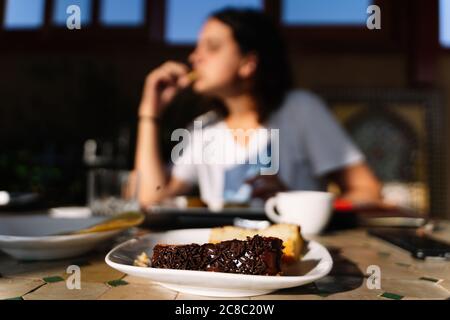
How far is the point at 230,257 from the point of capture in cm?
36

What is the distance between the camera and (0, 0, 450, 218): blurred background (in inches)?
81.2

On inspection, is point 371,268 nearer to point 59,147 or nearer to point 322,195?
point 322,195

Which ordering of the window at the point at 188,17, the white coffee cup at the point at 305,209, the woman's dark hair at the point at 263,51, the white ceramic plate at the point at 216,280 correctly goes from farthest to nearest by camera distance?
the window at the point at 188,17 → the woman's dark hair at the point at 263,51 → the white coffee cup at the point at 305,209 → the white ceramic plate at the point at 216,280

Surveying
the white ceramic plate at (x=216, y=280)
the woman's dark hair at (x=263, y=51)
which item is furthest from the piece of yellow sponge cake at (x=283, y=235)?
the woman's dark hair at (x=263, y=51)

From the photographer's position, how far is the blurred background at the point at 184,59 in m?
2.06

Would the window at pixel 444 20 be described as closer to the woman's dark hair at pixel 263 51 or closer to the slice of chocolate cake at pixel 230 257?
the woman's dark hair at pixel 263 51

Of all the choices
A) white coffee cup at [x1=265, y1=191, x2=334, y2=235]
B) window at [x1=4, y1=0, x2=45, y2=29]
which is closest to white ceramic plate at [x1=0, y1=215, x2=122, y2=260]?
white coffee cup at [x1=265, y1=191, x2=334, y2=235]

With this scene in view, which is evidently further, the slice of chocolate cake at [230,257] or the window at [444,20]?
the window at [444,20]

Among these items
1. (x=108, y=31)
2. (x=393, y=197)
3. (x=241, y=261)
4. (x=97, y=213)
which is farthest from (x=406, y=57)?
(x=241, y=261)

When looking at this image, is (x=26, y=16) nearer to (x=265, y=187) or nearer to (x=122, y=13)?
(x=122, y=13)

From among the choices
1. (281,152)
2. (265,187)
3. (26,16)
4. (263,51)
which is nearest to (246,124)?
(281,152)

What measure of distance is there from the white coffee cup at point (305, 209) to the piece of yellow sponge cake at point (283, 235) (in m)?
0.19

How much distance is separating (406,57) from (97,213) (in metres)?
2.01

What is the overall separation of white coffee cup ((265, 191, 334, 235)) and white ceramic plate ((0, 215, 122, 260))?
0.27 meters
